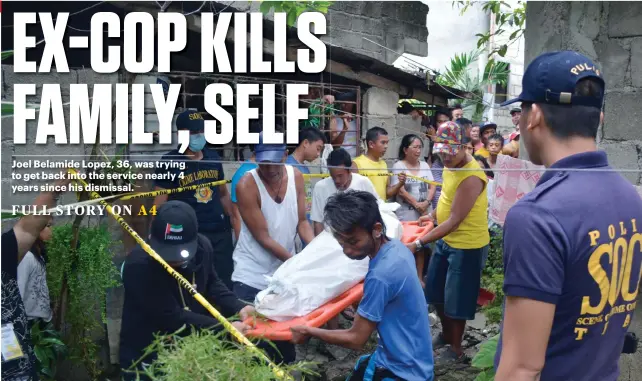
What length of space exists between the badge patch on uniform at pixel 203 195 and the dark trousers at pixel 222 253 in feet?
0.75

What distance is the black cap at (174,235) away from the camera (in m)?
2.93

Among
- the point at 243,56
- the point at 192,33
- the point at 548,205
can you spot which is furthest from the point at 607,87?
the point at 192,33

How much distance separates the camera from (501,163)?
4211mm

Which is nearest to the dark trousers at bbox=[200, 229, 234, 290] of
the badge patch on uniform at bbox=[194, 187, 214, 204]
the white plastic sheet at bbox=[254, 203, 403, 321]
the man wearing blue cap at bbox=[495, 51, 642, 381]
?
the badge patch on uniform at bbox=[194, 187, 214, 204]

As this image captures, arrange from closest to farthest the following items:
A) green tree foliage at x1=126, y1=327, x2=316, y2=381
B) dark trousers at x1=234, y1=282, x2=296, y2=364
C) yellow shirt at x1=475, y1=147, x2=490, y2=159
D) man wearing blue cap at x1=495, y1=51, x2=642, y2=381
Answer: man wearing blue cap at x1=495, y1=51, x2=642, y2=381
green tree foliage at x1=126, y1=327, x2=316, y2=381
dark trousers at x1=234, y1=282, x2=296, y2=364
yellow shirt at x1=475, y1=147, x2=490, y2=159

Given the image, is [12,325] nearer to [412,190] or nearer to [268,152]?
[268,152]

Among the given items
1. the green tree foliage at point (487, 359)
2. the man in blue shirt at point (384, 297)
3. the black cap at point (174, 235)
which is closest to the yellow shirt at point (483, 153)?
the green tree foliage at point (487, 359)

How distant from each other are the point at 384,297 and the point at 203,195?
2.42 metres

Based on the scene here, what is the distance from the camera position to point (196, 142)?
481 cm

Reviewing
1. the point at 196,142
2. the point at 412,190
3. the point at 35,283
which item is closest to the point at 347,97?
the point at 412,190

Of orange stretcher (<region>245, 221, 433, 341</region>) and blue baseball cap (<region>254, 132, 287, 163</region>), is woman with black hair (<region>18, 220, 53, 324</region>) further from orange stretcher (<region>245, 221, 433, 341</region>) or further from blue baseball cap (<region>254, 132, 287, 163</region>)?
orange stretcher (<region>245, 221, 433, 341</region>)

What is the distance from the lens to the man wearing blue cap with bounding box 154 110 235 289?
15.4ft

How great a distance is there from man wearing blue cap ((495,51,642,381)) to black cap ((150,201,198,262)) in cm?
160

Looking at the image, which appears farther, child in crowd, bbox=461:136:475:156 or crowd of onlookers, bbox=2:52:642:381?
child in crowd, bbox=461:136:475:156
